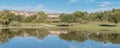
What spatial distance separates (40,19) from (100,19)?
24491 mm

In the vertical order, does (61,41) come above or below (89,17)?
above

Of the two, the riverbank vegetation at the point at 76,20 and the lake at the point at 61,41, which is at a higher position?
the lake at the point at 61,41

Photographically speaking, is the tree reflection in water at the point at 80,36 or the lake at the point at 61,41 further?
the tree reflection in water at the point at 80,36

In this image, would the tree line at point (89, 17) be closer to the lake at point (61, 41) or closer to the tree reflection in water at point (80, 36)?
the tree reflection in water at point (80, 36)

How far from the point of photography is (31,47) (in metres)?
32.6

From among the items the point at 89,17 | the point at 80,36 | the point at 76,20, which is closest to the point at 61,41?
the point at 80,36

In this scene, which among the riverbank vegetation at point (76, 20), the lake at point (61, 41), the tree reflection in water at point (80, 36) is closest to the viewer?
the lake at point (61, 41)

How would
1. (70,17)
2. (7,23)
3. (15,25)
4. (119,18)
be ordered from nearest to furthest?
(119,18) < (15,25) < (7,23) < (70,17)

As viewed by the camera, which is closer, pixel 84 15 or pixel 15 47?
pixel 15 47

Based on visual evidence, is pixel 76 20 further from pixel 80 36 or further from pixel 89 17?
pixel 80 36

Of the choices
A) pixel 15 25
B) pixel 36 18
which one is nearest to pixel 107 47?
pixel 15 25

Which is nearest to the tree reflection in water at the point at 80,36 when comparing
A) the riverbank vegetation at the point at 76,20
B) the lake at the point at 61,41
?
the lake at the point at 61,41

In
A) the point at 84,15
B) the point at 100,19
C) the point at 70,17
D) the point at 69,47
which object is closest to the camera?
the point at 69,47

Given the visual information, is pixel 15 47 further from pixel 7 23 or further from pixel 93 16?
pixel 93 16
